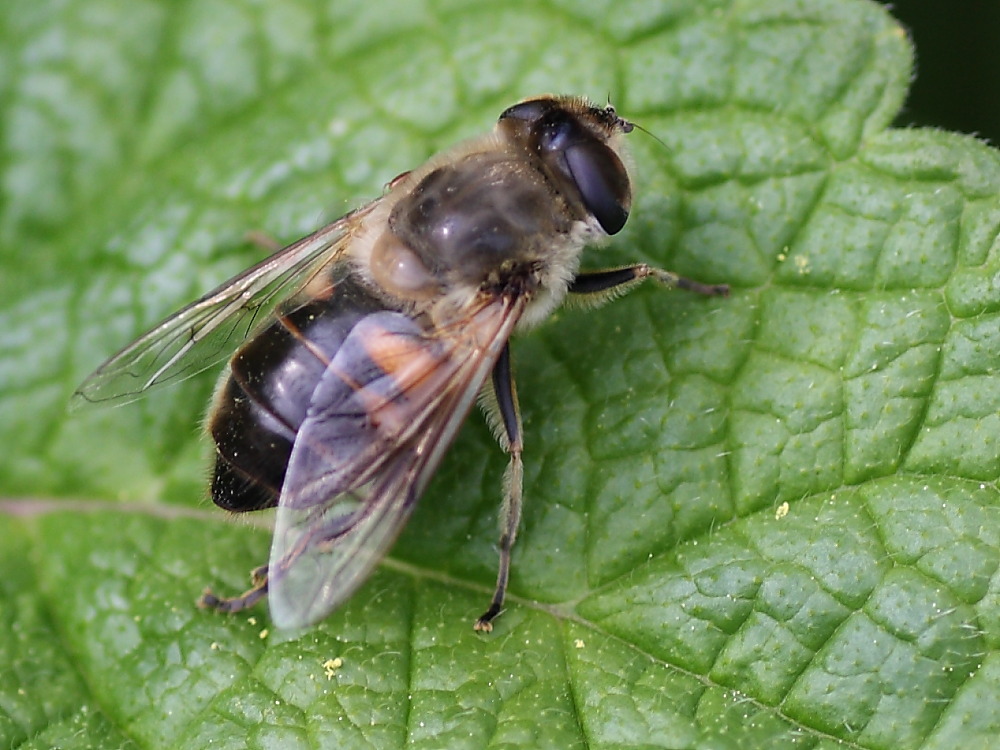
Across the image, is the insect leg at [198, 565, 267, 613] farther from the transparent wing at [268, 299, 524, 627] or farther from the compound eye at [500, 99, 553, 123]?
the compound eye at [500, 99, 553, 123]

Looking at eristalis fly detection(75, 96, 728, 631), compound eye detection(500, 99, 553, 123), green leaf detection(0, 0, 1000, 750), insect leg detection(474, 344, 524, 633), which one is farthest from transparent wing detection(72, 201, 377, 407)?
insect leg detection(474, 344, 524, 633)

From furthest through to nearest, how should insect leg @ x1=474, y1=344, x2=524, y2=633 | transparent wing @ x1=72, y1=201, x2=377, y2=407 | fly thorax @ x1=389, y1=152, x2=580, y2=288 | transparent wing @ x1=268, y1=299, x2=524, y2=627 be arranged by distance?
transparent wing @ x1=72, y1=201, x2=377, y2=407
insect leg @ x1=474, y1=344, x2=524, y2=633
fly thorax @ x1=389, y1=152, x2=580, y2=288
transparent wing @ x1=268, y1=299, x2=524, y2=627

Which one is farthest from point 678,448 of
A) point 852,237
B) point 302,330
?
point 302,330

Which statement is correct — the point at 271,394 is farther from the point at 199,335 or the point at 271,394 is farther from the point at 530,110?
the point at 530,110

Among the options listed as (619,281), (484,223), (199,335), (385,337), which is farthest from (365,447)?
(619,281)

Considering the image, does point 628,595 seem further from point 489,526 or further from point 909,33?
point 909,33
